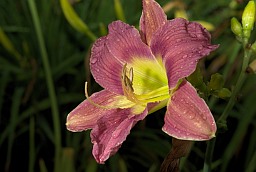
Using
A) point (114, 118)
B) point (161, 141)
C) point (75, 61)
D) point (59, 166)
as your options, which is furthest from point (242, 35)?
point (75, 61)

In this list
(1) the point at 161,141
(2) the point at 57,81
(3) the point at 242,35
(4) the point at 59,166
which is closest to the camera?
(3) the point at 242,35

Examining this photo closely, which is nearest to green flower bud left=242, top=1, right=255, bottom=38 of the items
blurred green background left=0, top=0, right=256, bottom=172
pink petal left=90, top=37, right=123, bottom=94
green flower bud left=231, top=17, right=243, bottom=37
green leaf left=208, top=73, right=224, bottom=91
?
green flower bud left=231, top=17, right=243, bottom=37

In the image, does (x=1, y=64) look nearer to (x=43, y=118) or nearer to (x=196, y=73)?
(x=43, y=118)

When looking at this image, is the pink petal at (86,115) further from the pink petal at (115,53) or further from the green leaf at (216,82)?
the green leaf at (216,82)

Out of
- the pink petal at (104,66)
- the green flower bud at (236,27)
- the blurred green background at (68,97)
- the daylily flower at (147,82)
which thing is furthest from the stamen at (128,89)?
the blurred green background at (68,97)

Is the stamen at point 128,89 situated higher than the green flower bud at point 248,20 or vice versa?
the green flower bud at point 248,20

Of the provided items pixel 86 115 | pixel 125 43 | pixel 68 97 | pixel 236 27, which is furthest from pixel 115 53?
pixel 68 97

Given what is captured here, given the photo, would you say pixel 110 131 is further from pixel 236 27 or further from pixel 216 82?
pixel 236 27
